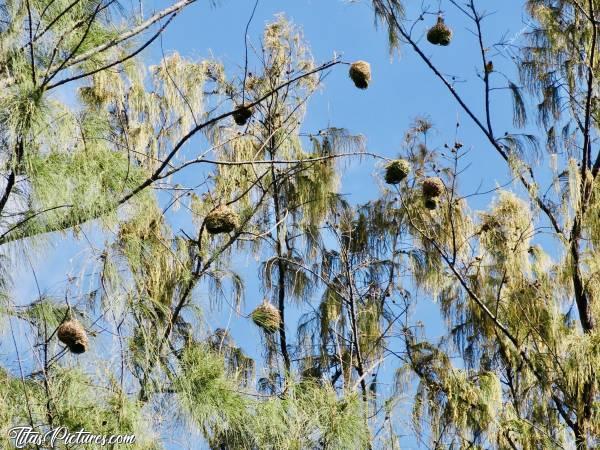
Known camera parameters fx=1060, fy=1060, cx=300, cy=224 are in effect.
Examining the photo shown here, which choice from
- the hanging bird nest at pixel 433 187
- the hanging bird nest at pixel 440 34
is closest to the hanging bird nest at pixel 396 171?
the hanging bird nest at pixel 433 187

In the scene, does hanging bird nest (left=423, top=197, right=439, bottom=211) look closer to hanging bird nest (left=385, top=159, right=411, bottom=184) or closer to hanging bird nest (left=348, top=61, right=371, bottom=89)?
hanging bird nest (left=385, top=159, right=411, bottom=184)

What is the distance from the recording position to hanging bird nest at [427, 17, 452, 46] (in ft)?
11.0

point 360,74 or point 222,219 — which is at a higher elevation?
point 360,74

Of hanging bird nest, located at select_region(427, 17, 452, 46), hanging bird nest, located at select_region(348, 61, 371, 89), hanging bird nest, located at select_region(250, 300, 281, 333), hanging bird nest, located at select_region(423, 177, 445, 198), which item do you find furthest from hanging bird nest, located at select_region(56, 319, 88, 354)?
hanging bird nest, located at select_region(427, 17, 452, 46)

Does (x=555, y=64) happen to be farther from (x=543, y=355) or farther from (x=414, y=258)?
(x=543, y=355)

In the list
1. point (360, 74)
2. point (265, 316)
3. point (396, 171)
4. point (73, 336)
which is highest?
point (360, 74)

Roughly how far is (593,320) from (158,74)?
2.17 metres

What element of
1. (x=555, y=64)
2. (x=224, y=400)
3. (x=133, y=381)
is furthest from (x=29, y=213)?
(x=555, y=64)

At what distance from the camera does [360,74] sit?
2.84 metres
